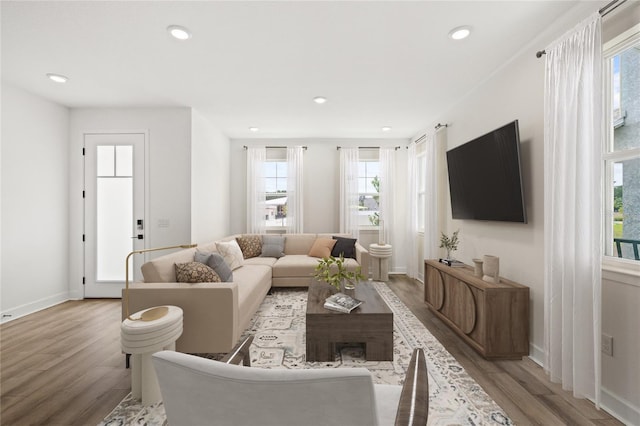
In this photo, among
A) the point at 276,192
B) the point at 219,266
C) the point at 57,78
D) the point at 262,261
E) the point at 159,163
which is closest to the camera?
the point at 219,266

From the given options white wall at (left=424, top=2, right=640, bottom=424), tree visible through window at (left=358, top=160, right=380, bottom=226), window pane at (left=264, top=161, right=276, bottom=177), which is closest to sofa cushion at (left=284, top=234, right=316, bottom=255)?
tree visible through window at (left=358, top=160, right=380, bottom=226)

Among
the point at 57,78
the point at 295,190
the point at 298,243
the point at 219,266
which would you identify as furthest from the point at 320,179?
the point at 57,78

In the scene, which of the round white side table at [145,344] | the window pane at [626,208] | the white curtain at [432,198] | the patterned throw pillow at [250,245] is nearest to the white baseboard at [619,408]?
the window pane at [626,208]

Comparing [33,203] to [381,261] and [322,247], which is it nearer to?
[322,247]

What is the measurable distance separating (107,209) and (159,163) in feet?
3.26

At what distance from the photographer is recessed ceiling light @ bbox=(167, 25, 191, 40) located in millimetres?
2076

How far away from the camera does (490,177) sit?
2.61 m

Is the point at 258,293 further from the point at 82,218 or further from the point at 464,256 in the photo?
the point at 82,218

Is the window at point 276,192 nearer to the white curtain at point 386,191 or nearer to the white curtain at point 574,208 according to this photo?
the white curtain at point 386,191

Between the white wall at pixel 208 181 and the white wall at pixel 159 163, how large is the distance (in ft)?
0.38

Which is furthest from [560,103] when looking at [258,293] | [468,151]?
[258,293]

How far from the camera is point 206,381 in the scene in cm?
65

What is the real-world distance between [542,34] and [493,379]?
2708 mm

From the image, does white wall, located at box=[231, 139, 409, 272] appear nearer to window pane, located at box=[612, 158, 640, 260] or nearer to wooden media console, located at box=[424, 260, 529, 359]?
wooden media console, located at box=[424, 260, 529, 359]
